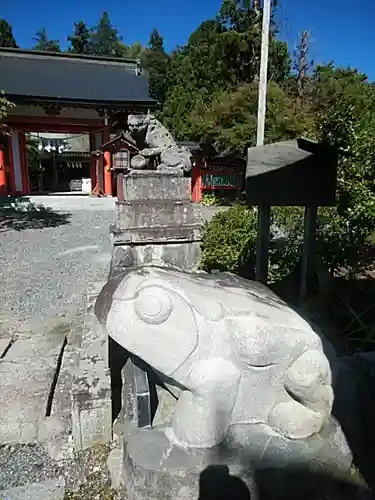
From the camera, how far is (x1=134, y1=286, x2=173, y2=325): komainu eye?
144 centimetres

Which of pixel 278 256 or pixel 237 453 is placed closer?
pixel 237 453

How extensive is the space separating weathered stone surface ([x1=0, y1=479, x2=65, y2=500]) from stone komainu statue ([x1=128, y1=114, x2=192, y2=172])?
14.2 ft

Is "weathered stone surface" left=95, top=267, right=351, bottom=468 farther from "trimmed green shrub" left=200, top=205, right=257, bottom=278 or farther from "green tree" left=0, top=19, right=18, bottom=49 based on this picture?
"green tree" left=0, top=19, right=18, bottom=49

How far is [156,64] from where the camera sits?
4388cm

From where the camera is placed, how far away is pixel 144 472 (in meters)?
1.49

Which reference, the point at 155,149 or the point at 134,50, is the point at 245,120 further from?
the point at 134,50

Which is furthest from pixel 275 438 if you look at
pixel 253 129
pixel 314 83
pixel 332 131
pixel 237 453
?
pixel 314 83

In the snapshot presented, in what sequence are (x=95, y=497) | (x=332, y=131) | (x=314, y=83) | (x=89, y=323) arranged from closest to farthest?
1. (x=95, y=497)
2. (x=89, y=323)
3. (x=332, y=131)
4. (x=314, y=83)

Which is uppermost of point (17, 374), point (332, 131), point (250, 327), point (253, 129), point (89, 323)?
point (253, 129)

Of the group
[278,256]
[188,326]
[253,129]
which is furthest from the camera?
[253,129]

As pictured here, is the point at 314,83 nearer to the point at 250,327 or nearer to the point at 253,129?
the point at 253,129

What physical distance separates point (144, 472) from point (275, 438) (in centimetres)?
54

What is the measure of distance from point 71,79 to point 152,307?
17.7 meters

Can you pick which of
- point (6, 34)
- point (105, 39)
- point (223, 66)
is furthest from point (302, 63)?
point (105, 39)
